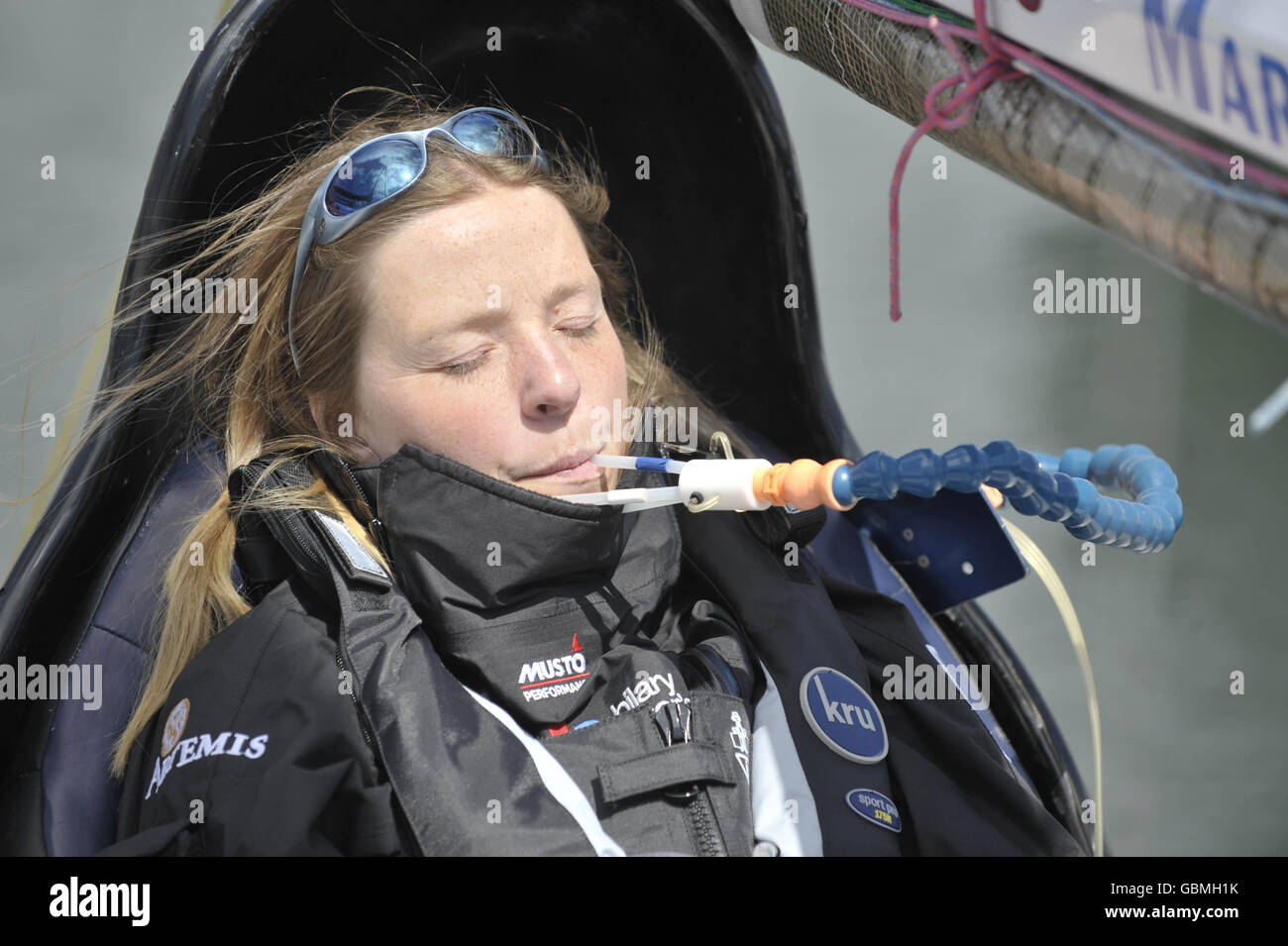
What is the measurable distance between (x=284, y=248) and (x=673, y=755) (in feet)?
1.89

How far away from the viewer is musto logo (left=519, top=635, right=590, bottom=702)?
92 centimetres

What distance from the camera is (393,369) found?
0.97 meters

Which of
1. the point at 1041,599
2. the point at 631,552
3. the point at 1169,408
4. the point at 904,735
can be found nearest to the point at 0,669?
the point at 631,552

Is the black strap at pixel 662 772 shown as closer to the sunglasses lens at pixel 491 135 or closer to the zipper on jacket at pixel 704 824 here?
the zipper on jacket at pixel 704 824

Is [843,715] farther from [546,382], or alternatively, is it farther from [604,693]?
[546,382]

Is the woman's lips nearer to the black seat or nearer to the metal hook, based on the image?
the metal hook

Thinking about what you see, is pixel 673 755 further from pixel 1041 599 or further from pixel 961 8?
pixel 1041 599

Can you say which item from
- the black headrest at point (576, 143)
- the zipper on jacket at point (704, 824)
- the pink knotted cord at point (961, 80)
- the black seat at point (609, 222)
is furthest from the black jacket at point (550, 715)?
the pink knotted cord at point (961, 80)

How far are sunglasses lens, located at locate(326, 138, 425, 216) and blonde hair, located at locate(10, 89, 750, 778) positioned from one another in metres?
0.01

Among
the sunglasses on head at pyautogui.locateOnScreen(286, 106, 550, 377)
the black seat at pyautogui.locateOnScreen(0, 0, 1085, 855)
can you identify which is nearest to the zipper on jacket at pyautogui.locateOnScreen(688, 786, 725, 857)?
the black seat at pyautogui.locateOnScreen(0, 0, 1085, 855)

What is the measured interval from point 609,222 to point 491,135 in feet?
0.91

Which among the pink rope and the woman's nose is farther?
the woman's nose

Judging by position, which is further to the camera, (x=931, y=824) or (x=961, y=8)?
(x=931, y=824)
